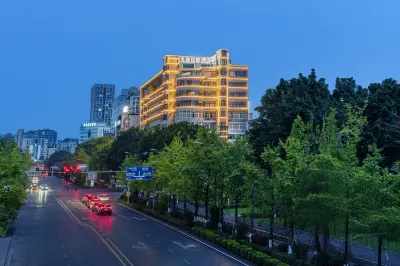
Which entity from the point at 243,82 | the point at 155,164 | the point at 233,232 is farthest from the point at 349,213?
the point at 243,82

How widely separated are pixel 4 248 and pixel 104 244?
7.80m

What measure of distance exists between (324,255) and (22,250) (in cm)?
2306

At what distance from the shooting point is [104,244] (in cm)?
3700

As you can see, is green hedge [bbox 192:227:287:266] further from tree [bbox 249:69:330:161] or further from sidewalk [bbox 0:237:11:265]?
sidewalk [bbox 0:237:11:265]

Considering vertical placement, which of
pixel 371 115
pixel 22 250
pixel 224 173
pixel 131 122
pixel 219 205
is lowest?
pixel 22 250

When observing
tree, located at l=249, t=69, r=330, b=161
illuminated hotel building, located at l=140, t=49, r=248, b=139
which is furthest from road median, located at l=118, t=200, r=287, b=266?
illuminated hotel building, located at l=140, t=49, r=248, b=139

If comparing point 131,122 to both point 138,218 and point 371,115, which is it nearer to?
point 138,218

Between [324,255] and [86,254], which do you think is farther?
[86,254]

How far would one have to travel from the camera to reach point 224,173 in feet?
144

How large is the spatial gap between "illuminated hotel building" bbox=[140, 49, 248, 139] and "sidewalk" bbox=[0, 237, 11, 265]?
94343mm

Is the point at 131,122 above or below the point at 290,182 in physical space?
above

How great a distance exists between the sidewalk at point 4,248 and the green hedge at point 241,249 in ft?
54.5

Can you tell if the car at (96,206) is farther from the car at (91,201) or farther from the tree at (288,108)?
the tree at (288,108)

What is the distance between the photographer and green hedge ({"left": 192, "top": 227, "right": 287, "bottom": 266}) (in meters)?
28.6
